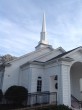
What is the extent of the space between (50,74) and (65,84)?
2.24 metres

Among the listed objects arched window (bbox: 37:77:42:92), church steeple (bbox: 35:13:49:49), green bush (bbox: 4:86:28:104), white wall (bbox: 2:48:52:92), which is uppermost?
church steeple (bbox: 35:13:49:49)

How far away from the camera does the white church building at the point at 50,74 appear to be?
590 inches

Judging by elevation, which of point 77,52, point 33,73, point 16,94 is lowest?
point 16,94

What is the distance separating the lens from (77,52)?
17.1m

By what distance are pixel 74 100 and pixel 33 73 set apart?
5553mm

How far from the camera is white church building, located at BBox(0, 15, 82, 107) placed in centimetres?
1498

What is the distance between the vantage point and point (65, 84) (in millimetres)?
14891

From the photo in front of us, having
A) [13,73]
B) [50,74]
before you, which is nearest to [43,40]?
[13,73]

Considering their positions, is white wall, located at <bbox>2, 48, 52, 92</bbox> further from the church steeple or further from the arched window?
the church steeple

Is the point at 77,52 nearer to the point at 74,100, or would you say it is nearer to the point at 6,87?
the point at 74,100

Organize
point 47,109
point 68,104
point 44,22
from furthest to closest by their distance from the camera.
→ point 44,22 → point 68,104 → point 47,109

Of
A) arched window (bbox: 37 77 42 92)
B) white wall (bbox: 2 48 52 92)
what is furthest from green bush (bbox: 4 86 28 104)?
white wall (bbox: 2 48 52 92)

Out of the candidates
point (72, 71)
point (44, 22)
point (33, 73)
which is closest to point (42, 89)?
point (33, 73)

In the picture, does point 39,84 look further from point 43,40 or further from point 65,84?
point 43,40
